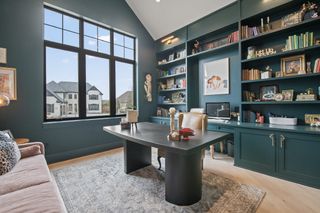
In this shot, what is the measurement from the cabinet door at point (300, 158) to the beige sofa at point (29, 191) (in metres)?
2.71

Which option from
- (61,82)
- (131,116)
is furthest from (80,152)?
(131,116)

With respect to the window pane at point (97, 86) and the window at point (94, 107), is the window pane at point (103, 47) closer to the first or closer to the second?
the window pane at point (97, 86)

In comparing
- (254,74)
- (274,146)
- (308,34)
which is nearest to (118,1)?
(254,74)

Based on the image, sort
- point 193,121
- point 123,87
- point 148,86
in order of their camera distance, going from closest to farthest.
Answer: point 193,121
point 123,87
point 148,86

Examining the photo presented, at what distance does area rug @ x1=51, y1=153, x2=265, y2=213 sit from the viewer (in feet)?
5.70

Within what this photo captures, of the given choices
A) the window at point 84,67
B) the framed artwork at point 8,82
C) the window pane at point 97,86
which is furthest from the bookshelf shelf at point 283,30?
the framed artwork at point 8,82

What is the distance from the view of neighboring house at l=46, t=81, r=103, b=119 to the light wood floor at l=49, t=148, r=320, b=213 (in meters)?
1.02

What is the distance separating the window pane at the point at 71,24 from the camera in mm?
3420

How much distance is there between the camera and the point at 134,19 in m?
4.51

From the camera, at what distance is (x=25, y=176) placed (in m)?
1.54

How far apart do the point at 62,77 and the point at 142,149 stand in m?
2.25

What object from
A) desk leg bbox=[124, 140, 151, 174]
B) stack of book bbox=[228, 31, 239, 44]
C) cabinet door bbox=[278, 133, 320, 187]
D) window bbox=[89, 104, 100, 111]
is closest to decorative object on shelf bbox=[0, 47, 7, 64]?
window bbox=[89, 104, 100, 111]

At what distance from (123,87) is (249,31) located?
312 centimetres

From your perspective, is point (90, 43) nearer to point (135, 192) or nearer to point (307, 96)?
point (135, 192)
